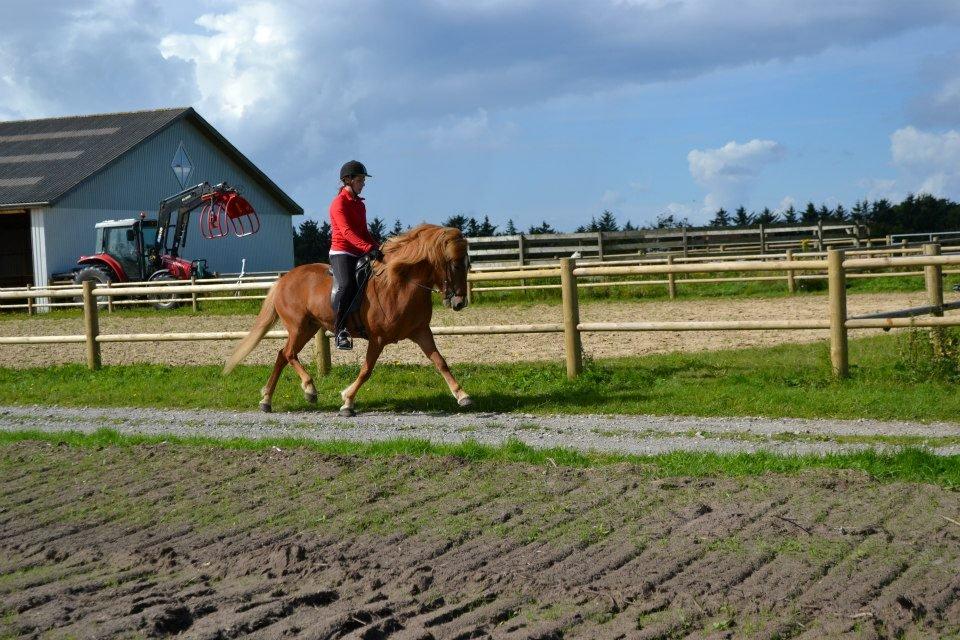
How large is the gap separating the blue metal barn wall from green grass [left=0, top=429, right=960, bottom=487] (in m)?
28.2

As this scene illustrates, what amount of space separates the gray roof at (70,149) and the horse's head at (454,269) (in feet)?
89.8

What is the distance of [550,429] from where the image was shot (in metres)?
8.52

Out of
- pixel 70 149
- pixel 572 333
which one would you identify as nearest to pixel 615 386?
pixel 572 333

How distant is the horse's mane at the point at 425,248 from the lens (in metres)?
9.63

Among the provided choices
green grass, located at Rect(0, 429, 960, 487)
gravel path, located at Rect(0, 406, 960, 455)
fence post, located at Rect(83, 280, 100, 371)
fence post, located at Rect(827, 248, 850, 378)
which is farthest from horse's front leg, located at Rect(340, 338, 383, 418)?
fence post, located at Rect(83, 280, 100, 371)

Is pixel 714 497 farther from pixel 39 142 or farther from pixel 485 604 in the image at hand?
pixel 39 142

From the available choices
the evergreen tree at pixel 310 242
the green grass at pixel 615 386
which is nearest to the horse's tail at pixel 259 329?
the green grass at pixel 615 386

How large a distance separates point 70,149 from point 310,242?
16645 millimetres

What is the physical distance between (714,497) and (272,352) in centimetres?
1120

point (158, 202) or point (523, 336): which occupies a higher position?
point (158, 202)

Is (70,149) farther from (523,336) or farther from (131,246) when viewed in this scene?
(523,336)

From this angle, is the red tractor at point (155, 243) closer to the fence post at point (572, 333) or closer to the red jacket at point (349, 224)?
the fence post at point (572, 333)

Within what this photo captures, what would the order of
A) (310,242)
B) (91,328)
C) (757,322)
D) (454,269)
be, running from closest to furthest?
(454,269)
(757,322)
(91,328)
(310,242)

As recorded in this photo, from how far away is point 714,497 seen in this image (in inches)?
222
